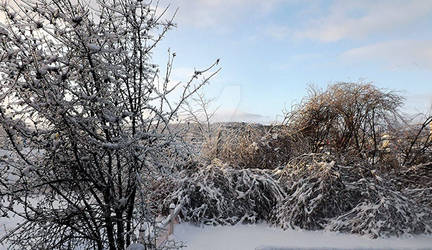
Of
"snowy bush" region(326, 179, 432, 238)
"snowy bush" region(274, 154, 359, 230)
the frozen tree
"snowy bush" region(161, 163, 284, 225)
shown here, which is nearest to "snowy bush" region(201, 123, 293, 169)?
"snowy bush" region(161, 163, 284, 225)

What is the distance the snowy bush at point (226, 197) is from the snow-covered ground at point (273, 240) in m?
0.28

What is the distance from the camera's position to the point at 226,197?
695 centimetres

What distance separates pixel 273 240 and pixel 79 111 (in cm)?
410

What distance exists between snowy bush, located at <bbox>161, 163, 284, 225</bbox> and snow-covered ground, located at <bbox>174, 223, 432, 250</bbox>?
0.28 meters

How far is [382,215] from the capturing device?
223 inches

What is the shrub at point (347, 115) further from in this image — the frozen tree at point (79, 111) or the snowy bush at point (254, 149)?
the frozen tree at point (79, 111)

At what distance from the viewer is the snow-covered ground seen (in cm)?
512

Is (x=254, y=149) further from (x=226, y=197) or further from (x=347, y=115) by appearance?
(x=347, y=115)

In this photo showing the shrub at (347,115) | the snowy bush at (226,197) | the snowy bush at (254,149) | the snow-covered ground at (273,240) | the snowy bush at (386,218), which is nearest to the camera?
the snow-covered ground at (273,240)

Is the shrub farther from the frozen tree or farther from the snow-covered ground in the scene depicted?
the frozen tree

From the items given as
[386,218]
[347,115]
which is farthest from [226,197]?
[347,115]

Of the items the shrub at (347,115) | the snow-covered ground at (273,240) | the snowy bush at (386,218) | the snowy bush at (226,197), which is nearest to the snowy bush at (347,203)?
the snowy bush at (386,218)

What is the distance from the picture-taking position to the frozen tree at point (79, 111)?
246 centimetres

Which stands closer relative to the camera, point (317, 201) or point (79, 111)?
point (79, 111)
